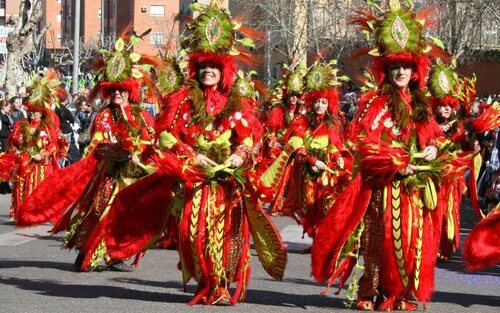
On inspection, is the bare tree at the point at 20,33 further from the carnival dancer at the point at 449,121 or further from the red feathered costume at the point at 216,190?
the red feathered costume at the point at 216,190

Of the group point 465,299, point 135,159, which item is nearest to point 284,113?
point 135,159

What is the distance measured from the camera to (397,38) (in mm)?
9086

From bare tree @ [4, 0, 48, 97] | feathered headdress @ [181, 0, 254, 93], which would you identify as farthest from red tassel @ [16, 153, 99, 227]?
bare tree @ [4, 0, 48, 97]

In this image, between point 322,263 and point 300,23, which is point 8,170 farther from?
point 300,23

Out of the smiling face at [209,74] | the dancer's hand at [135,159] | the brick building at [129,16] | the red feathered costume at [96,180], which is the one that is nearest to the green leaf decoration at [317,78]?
the red feathered costume at [96,180]

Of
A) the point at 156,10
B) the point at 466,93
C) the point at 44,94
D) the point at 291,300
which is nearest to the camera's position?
the point at 291,300

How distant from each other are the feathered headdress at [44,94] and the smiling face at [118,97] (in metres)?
3.34

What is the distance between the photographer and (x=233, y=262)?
30.7ft

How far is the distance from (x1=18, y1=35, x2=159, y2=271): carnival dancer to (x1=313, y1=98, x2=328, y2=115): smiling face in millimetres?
2626

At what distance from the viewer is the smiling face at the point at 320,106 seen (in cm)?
1377

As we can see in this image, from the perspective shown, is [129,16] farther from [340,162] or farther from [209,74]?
[209,74]

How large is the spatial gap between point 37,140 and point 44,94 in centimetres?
98

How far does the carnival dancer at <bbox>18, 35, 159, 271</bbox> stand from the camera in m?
11.4

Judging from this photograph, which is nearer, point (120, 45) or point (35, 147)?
point (120, 45)
